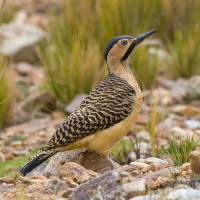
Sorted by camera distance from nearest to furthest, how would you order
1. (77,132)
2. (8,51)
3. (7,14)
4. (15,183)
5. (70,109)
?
1. (15,183)
2. (77,132)
3. (70,109)
4. (8,51)
5. (7,14)

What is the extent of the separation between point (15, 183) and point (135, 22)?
6487 mm

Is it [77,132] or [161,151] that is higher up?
[77,132]

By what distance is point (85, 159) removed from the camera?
5578 mm

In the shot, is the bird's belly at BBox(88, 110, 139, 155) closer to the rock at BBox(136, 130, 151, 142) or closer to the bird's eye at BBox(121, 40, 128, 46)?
the bird's eye at BBox(121, 40, 128, 46)

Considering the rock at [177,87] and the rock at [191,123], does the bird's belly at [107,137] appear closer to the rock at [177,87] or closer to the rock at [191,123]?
the rock at [191,123]

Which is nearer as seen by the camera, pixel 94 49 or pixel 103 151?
pixel 103 151

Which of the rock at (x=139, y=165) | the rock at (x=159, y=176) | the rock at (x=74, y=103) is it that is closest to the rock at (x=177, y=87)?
the rock at (x=74, y=103)

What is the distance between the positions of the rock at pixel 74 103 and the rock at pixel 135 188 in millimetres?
4432

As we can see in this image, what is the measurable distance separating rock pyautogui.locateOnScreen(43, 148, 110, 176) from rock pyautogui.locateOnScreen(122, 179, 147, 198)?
60.6 inches

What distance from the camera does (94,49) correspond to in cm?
938

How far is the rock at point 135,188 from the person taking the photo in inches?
155

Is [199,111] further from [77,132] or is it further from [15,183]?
[15,183]

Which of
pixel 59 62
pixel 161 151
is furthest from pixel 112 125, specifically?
pixel 59 62

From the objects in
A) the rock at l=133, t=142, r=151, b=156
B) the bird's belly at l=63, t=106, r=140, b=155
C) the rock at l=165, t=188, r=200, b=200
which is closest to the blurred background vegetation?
the rock at l=133, t=142, r=151, b=156
